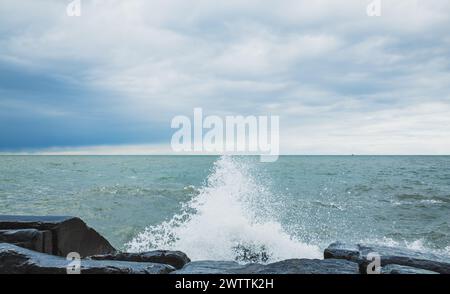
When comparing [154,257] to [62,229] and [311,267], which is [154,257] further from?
[311,267]

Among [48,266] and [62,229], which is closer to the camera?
[48,266]

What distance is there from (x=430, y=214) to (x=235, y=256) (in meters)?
12.3

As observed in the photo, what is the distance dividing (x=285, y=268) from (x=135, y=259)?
1.75 meters

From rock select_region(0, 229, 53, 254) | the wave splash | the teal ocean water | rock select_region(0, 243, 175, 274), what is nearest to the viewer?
rock select_region(0, 243, 175, 274)

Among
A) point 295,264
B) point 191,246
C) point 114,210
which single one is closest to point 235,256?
point 191,246

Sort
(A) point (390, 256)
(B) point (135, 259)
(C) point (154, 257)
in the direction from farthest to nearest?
(C) point (154, 257)
(B) point (135, 259)
(A) point (390, 256)

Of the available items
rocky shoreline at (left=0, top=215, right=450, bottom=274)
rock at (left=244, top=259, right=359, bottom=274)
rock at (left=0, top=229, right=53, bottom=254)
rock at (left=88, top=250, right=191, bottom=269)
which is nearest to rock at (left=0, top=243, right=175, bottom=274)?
rocky shoreline at (left=0, top=215, right=450, bottom=274)

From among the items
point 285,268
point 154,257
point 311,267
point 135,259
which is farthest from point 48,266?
point 311,267

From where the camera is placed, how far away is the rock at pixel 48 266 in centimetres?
346

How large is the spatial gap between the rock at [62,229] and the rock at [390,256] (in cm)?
292

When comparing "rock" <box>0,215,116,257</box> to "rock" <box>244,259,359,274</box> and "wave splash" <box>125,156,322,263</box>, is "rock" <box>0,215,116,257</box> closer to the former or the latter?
"wave splash" <box>125,156,322,263</box>

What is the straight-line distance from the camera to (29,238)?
4.52 metres

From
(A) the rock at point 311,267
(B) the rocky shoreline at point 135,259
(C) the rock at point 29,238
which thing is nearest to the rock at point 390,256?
(B) the rocky shoreline at point 135,259

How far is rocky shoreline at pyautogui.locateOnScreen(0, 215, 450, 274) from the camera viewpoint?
3.53 metres
